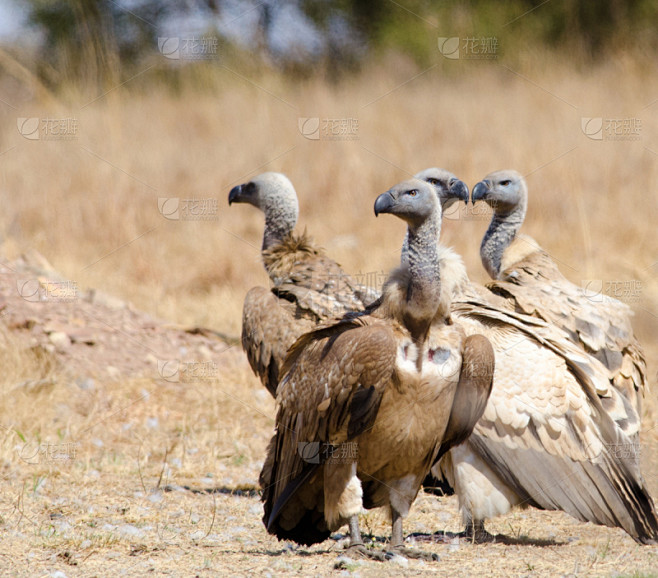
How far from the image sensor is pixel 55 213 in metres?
12.3

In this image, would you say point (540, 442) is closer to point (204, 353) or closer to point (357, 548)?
point (357, 548)

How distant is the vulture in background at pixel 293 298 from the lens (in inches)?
228

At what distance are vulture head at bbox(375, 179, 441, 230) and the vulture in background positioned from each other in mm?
1207

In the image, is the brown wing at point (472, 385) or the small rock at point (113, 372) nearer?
the brown wing at point (472, 385)

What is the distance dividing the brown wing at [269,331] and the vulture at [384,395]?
132 centimetres

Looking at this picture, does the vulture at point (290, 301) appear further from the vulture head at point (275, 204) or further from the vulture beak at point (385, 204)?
the vulture beak at point (385, 204)

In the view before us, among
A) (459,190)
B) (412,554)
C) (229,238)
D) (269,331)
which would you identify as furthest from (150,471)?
(229,238)

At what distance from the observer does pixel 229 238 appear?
11.6 metres

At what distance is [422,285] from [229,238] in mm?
7615

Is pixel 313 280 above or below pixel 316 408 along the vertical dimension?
above

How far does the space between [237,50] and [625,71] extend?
20.5 feet

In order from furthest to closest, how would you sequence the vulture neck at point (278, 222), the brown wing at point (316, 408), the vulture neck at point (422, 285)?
the vulture neck at point (278, 222), the vulture neck at point (422, 285), the brown wing at point (316, 408)

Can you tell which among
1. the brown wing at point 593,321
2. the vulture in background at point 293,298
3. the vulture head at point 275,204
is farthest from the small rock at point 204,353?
the brown wing at point 593,321

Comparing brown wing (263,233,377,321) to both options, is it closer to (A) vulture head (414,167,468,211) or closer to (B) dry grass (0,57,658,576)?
(A) vulture head (414,167,468,211)
